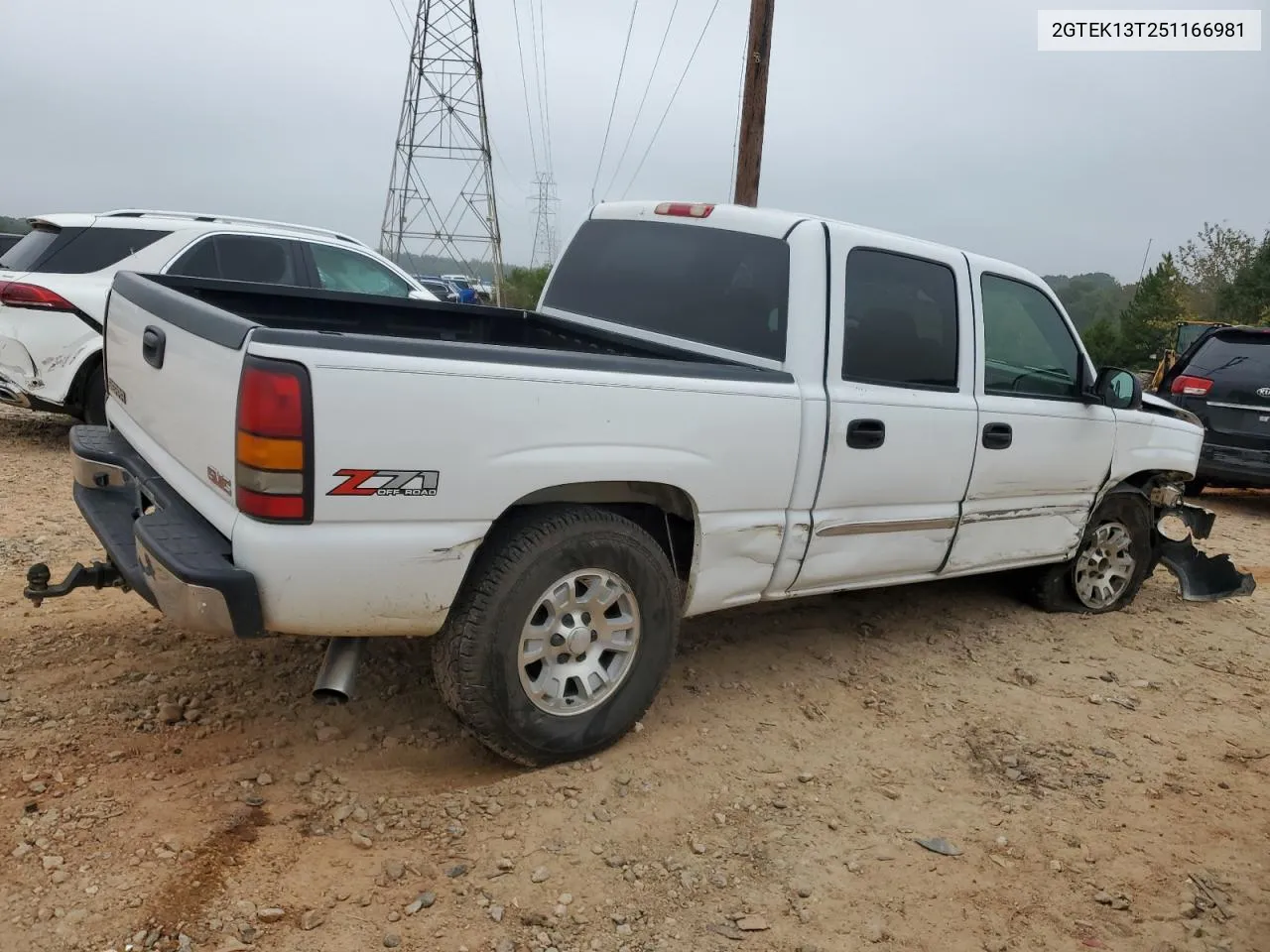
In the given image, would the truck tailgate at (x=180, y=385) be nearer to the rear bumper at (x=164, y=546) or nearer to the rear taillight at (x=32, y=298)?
the rear bumper at (x=164, y=546)

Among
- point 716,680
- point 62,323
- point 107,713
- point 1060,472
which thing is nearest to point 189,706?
point 107,713

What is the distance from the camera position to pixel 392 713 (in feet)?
11.6

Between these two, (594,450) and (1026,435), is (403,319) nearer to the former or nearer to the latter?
(594,450)

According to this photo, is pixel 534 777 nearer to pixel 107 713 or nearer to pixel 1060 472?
pixel 107 713

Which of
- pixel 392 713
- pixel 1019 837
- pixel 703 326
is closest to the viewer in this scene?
pixel 1019 837

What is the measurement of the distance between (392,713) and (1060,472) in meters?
3.34

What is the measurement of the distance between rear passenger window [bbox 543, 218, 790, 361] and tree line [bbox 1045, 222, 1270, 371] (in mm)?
31637

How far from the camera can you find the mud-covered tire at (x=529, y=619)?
288cm

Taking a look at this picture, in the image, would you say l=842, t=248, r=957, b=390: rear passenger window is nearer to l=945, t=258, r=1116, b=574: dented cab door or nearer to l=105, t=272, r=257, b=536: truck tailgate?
l=945, t=258, r=1116, b=574: dented cab door

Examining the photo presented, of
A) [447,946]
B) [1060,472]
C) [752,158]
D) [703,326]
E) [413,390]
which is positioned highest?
[752,158]

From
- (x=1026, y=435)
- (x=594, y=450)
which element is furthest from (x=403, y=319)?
(x=1026, y=435)

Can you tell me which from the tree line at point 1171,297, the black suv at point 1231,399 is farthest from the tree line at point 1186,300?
the black suv at point 1231,399

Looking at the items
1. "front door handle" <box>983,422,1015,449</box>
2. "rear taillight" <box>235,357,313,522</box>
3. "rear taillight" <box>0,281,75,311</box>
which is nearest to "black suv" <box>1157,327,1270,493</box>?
"front door handle" <box>983,422,1015,449</box>

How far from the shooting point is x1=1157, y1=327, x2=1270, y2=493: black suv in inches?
344
